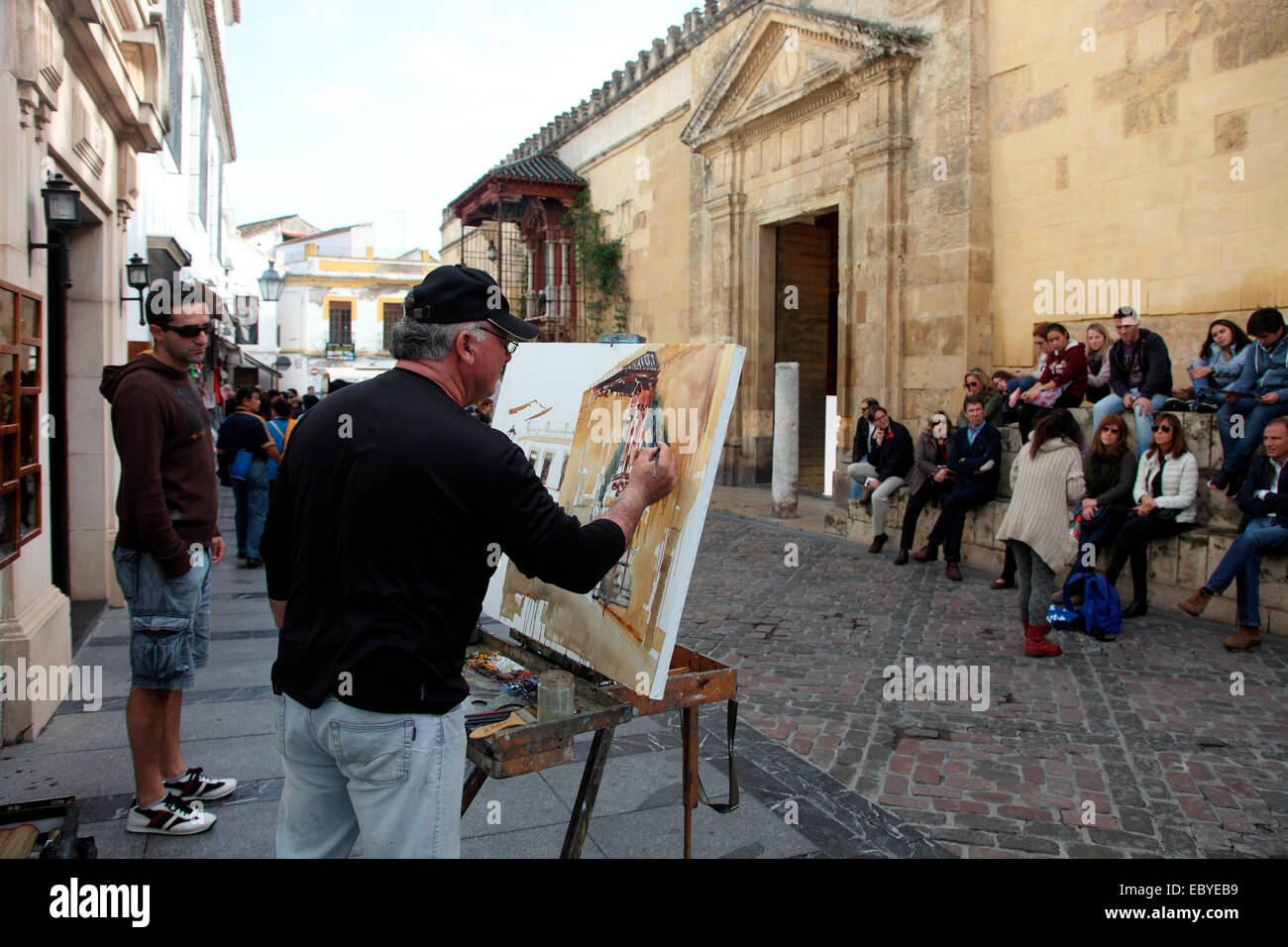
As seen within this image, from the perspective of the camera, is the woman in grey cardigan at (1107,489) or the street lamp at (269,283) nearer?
the woman in grey cardigan at (1107,489)

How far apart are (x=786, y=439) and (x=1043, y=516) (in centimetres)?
615

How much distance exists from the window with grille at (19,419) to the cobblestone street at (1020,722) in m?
3.63

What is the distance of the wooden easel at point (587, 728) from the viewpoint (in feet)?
7.05

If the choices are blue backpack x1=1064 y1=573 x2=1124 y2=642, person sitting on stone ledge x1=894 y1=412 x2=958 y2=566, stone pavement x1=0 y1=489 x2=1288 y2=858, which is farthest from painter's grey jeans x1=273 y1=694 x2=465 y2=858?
person sitting on stone ledge x1=894 y1=412 x2=958 y2=566

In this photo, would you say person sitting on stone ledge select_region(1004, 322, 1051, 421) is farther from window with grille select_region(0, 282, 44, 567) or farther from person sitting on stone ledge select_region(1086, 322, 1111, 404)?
window with grille select_region(0, 282, 44, 567)

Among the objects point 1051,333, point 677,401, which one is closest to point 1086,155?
point 1051,333

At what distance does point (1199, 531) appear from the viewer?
6984mm

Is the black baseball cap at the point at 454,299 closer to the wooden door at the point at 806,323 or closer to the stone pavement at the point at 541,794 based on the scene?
the stone pavement at the point at 541,794

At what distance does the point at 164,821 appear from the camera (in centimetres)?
329

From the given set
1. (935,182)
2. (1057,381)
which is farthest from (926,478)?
(935,182)

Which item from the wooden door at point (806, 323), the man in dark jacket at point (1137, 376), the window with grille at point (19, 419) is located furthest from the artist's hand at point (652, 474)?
the wooden door at point (806, 323)

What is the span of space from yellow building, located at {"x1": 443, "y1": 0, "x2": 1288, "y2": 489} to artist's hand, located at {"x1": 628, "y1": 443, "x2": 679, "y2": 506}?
8315mm
